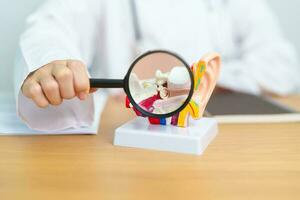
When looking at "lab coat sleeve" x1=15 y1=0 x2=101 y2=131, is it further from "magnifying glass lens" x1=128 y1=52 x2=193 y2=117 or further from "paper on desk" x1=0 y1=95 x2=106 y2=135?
"magnifying glass lens" x1=128 y1=52 x2=193 y2=117

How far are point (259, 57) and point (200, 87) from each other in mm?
747

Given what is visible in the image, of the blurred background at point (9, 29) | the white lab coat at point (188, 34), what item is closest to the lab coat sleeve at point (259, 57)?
the white lab coat at point (188, 34)

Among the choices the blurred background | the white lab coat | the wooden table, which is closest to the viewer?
the wooden table

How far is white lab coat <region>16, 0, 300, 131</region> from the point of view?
1.14m

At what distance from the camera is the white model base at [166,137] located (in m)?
0.55

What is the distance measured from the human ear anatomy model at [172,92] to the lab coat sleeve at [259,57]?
625 mm

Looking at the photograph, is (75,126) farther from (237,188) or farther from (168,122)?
(237,188)

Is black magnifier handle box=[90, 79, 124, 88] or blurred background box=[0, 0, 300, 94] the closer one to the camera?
black magnifier handle box=[90, 79, 124, 88]

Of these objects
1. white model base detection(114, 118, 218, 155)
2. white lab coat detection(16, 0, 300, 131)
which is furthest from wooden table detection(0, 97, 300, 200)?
white lab coat detection(16, 0, 300, 131)

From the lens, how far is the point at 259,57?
4.20 ft

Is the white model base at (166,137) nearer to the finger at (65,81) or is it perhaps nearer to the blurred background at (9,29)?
the finger at (65,81)

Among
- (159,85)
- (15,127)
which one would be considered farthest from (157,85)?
(15,127)

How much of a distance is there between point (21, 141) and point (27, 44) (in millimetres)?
239

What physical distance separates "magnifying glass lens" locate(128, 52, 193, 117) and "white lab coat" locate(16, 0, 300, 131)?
440mm
